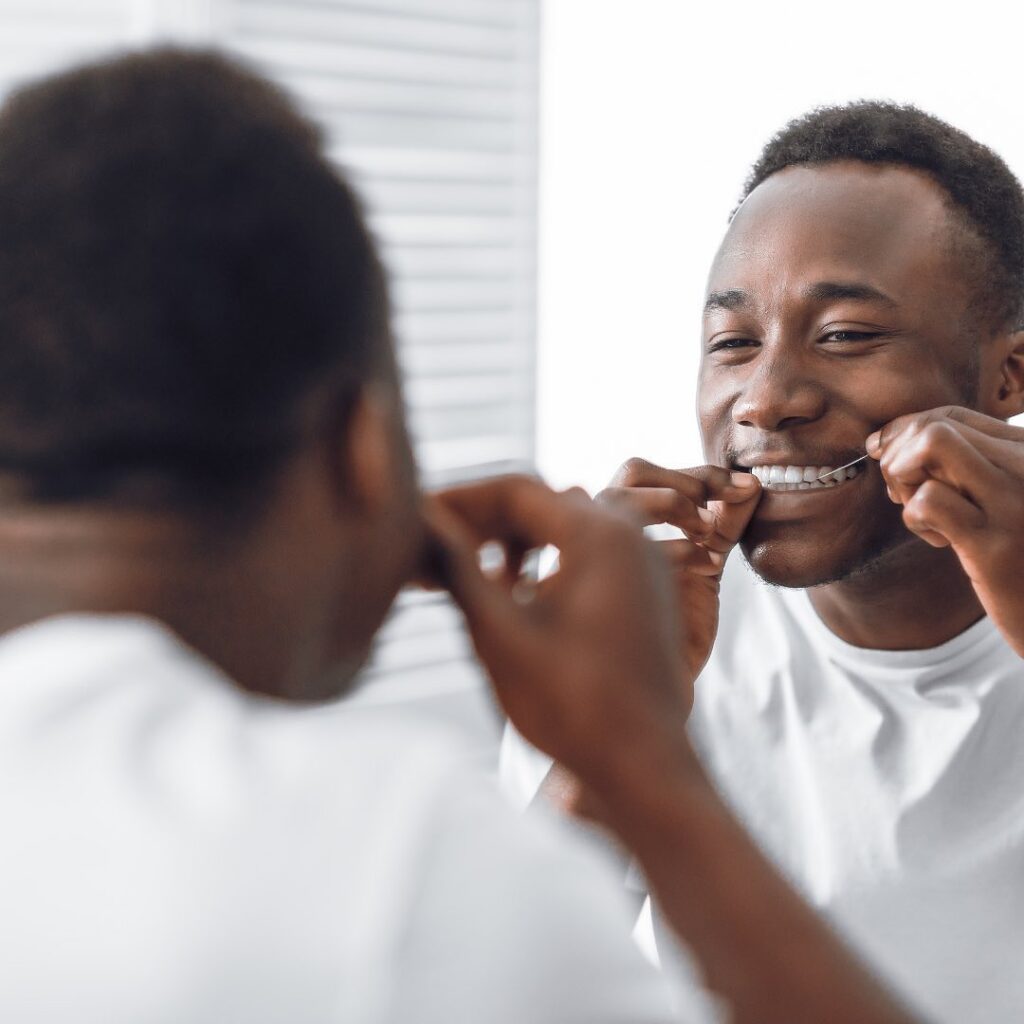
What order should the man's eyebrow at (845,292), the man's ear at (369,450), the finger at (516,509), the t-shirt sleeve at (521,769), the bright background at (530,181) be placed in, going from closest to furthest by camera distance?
1. the man's ear at (369,450)
2. the finger at (516,509)
3. the man's eyebrow at (845,292)
4. the t-shirt sleeve at (521,769)
5. the bright background at (530,181)

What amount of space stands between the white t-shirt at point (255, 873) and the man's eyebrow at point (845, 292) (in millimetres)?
842

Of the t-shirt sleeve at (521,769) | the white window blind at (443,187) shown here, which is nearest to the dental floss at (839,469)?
the t-shirt sleeve at (521,769)

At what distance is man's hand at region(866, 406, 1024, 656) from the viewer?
1.03m

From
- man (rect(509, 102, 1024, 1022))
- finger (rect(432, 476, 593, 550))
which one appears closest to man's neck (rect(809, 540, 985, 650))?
man (rect(509, 102, 1024, 1022))

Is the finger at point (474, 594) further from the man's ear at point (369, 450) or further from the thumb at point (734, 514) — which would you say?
the thumb at point (734, 514)

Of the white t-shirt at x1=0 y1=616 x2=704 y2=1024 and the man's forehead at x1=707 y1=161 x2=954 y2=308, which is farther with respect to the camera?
the man's forehead at x1=707 y1=161 x2=954 y2=308

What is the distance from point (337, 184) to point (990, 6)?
1.43 m

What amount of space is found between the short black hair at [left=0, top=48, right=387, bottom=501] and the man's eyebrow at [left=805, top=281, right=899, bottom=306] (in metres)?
0.78

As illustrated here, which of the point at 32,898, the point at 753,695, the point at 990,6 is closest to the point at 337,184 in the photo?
the point at 32,898

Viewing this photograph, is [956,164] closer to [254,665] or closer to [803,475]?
[803,475]

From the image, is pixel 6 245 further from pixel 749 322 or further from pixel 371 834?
pixel 749 322

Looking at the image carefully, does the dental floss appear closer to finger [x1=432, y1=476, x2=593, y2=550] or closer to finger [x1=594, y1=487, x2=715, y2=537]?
finger [x1=594, y1=487, x2=715, y2=537]

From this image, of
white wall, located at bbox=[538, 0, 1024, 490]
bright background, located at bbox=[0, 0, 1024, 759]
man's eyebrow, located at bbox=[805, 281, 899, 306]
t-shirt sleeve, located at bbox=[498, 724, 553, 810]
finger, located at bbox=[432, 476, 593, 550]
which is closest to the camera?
finger, located at bbox=[432, 476, 593, 550]

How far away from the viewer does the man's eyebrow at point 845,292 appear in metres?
1.18
